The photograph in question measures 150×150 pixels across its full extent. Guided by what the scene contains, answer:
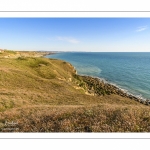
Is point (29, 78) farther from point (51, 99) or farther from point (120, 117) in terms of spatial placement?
point (120, 117)

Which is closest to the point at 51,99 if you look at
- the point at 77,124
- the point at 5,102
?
the point at 5,102

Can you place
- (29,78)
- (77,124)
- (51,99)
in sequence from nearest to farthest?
1. (77,124)
2. (51,99)
3. (29,78)

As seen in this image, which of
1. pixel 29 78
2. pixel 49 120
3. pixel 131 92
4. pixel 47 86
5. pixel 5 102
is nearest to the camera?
pixel 49 120

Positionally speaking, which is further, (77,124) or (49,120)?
(49,120)
